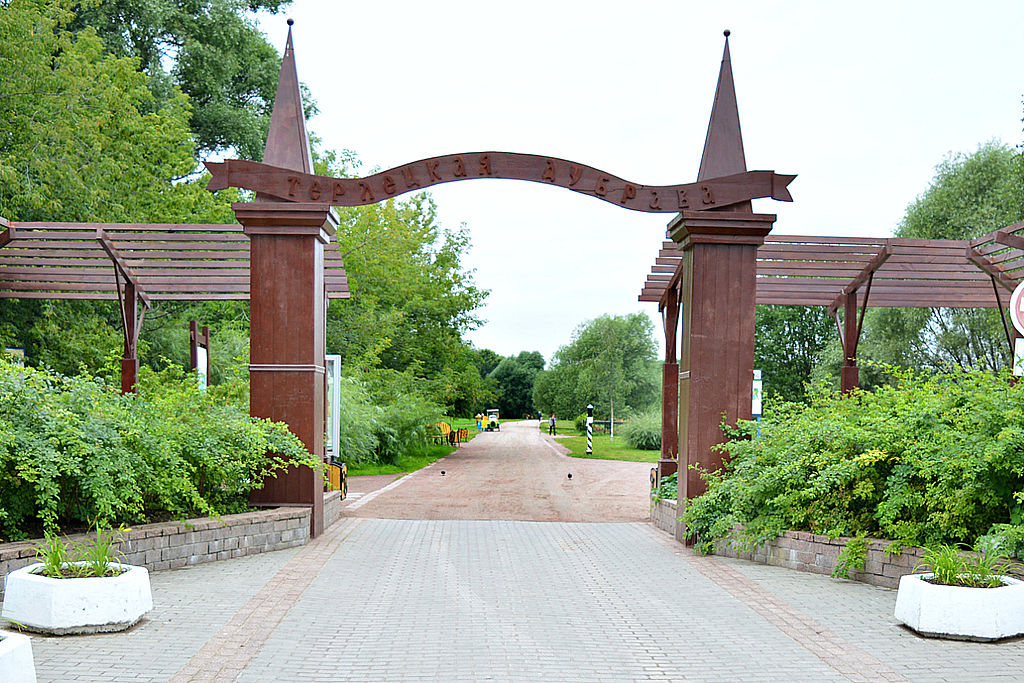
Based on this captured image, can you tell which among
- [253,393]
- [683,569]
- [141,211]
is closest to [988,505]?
[683,569]

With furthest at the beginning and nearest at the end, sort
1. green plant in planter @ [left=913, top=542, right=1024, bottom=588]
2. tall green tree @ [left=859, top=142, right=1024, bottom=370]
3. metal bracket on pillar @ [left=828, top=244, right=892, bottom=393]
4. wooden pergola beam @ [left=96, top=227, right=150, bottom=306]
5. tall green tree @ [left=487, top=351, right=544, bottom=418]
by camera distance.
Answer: tall green tree @ [left=487, top=351, right=544, bottom=418]
tall green tree @ [left=859, top=142, right=1024, bottom=370]
metal bracket on pillar @ [left=828, top=244, right=892, bottom=393]
wooden pergola beam @ [left=96, top=227, right=150, bottom=306]
green plant in planter @ [left=913, top=542, right=1024, bottom=588]

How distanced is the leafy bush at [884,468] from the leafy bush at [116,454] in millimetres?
4826

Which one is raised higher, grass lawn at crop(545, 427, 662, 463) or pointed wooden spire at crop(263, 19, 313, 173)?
pointed wooden spire at crop(263, 19, 313, 173)

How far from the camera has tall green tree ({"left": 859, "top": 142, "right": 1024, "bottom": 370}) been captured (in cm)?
3441

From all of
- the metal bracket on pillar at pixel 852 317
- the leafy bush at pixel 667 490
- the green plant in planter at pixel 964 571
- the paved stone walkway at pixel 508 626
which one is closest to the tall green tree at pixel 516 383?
the metal bracket on pillar at pixel 852 317

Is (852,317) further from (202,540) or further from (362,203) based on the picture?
(202,540)

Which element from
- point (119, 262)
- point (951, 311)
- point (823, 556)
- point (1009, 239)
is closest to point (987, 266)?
point (1009, 239)

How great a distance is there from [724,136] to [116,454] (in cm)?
769

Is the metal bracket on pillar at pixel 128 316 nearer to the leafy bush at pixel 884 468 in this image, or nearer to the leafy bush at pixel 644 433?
the leafy bush at pixel 884 468

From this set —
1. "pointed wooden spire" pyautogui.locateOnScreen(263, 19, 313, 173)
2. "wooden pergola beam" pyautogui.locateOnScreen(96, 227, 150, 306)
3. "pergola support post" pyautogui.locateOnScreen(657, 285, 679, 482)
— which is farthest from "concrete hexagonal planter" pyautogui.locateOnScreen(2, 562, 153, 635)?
"pergola support post" pyautogui.locateOnScreen(657, 285, 679, 482)

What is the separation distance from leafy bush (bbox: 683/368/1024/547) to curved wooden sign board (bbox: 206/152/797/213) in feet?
8.59

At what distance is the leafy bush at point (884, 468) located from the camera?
8.01 m

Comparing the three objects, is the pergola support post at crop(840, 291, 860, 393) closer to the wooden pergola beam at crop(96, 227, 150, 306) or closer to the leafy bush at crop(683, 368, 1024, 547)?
the leafy bush at crop(683, 368, 1024, 547)

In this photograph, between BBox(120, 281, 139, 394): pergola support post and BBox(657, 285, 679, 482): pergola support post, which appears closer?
BBox(657, 285, 679, 482): pergola support post
